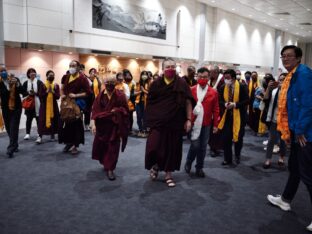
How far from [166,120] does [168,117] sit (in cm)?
5

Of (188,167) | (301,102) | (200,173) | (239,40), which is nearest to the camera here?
(301,102)

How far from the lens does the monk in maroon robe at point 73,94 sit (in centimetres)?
539

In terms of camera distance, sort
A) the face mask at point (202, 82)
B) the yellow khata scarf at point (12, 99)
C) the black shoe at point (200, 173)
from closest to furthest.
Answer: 1. the face mask at point (202, 82)
2. the black shoe at point (200, 173)
3. the yellow khata scarf at point (12, 99)

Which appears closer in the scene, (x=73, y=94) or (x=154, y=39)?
(x=73, y=94)

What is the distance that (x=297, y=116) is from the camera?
2.93 m

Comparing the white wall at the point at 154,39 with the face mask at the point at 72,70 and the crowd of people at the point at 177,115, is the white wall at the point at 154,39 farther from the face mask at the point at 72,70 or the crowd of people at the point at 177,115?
the face mask at the point at 72,70

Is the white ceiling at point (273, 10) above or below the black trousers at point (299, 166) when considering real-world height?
above

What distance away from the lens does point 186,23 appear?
15.7m

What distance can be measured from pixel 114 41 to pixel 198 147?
8638 mm

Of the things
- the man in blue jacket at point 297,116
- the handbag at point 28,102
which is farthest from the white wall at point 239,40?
the man in blue jacket at point 297,116

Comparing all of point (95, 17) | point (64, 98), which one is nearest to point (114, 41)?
point (95, 17)

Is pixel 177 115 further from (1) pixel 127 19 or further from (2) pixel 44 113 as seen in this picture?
(1) pixel 127 19

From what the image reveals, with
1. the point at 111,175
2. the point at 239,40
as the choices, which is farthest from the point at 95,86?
the point at 239,40

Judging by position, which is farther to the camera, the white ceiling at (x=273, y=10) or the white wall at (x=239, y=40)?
the white wall at (x=239, y=40)
